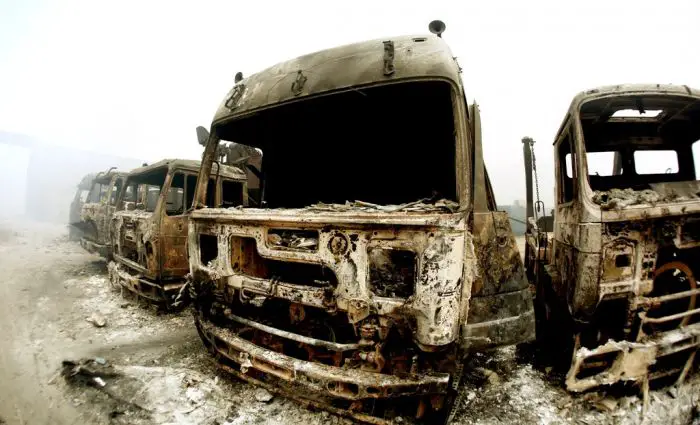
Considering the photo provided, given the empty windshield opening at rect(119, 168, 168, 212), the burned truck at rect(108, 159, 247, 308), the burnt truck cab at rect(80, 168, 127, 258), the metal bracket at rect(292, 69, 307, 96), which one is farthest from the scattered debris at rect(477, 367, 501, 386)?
the burnt truck cab at rect(80, 168, 127, 258)

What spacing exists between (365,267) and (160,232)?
3.80m

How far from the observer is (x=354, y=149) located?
11.3 ft

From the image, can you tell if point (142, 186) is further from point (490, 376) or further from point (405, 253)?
point (490, 376)

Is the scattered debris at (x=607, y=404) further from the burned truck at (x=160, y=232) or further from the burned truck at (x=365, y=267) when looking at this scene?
the burned truck at (x=160, y=232)

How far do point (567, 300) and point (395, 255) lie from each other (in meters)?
1.70

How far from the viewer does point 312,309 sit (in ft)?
7.98

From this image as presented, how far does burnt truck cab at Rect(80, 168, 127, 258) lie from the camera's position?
691cm

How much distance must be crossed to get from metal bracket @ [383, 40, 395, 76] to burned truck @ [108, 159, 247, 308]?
2559mm

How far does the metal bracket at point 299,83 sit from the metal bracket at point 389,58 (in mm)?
679

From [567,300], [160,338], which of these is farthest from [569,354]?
[160,338]

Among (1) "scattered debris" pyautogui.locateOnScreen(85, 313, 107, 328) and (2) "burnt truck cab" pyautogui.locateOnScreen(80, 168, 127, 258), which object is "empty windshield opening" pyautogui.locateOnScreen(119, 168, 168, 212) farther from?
(1) "scattered debris" pyautogui.locateOnScreen(85, 313, 107, 328)

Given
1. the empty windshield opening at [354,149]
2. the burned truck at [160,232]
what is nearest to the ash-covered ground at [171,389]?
the burned truck at [160,232]

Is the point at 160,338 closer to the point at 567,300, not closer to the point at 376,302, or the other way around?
the point at 376,302

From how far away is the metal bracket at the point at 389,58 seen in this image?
210 centimetres
